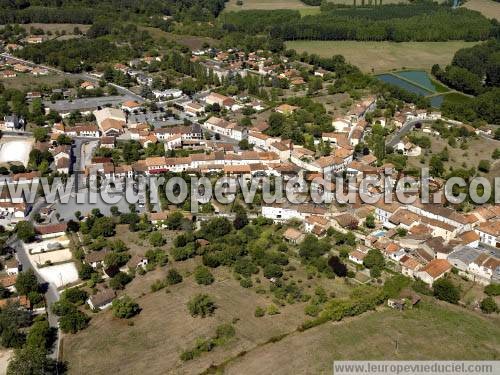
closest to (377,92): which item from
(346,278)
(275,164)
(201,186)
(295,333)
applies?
(275,164)

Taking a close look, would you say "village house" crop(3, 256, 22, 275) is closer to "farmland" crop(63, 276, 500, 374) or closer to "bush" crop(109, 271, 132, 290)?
"bush" crop(109, 271, 132, 290)

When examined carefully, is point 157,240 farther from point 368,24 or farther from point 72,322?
point 368,24

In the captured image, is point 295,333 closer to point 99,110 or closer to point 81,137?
point 81,137

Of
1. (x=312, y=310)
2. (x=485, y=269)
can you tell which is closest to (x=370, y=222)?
(x=485, y=269)

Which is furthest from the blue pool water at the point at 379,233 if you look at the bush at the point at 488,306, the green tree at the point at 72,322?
the green tree at the point at 72,322

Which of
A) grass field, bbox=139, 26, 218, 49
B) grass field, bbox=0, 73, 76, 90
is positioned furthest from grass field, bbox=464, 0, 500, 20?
grass field, bbox=0, 73, 76, 90

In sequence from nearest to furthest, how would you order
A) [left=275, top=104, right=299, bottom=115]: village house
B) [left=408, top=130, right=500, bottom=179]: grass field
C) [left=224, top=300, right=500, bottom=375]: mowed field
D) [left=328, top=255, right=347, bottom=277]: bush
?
1. [left=224, top=300, right=500, bottom=375]: mowed field
2. [left=328, top=255, right=347, bottom=277]: bush
3. [left=408, top=130, right=500, bottom=179]: grass field
4. [left=275, top=104, right=299, bottom=115]: village house
